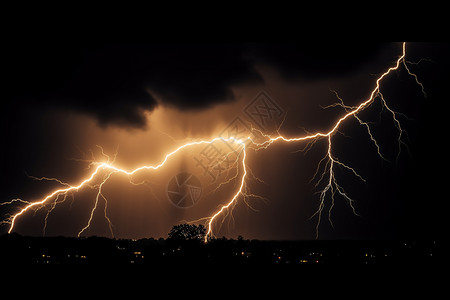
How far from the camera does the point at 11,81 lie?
2789 millimetres

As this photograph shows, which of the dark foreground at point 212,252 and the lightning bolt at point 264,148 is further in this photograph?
the lightning bolt at point 264,148

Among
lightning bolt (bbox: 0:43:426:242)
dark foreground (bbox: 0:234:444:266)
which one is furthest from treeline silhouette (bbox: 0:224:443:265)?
lightning bolt (bbox: 0:43:426:242)

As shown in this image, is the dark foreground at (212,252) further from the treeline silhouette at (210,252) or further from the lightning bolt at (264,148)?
the lightning bolt at (264,148)

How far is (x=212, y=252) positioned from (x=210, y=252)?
0.03 feet

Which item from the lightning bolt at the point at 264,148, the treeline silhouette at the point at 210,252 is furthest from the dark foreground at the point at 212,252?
the lightning bolt at the point at 264,148

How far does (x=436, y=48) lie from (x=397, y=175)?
55.9 inches

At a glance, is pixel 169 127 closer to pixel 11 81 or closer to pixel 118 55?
pixel 118 55

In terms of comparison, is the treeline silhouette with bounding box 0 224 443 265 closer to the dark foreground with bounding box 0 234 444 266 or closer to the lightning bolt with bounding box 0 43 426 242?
the dark foreground with bounding box 0 234 444 266

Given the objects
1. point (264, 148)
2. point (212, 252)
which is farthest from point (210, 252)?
point (264, 148)

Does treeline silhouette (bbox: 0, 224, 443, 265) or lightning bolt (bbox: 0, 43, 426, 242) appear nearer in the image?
treeline silhouette (bbox: 0, 224, 443, 265)

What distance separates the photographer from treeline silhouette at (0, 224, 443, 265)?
1.37m

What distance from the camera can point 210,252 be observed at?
1.37 meters

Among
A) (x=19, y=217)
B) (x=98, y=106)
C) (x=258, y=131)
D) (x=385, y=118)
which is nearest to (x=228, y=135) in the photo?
(x=258, y=131)

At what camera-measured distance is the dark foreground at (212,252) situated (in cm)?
137
